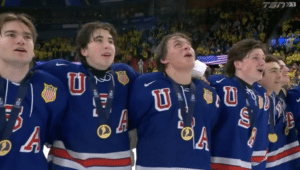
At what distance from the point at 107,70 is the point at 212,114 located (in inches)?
32.1

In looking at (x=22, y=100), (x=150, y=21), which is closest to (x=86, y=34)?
(x=22, y=100)

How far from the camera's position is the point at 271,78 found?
2912mm

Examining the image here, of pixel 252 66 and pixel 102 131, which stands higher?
pixel 252 66

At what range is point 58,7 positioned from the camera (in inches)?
810

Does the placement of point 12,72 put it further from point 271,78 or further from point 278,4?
point 278,4

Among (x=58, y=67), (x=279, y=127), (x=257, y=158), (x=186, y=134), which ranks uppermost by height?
(x=58, y=67)

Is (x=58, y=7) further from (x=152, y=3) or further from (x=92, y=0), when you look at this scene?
(x=152, y=3)

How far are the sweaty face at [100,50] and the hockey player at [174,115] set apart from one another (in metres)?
0.26

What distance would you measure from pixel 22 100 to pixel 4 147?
274 millimetres

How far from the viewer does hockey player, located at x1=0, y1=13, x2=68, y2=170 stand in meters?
1.79

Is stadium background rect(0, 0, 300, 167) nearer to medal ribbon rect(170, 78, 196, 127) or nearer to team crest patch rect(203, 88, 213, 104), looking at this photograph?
Result: team crest patch rect(203, 88, 213, 104)

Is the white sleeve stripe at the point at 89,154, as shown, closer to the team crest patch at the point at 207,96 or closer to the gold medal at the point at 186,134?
the gold medal at the point at 186,134

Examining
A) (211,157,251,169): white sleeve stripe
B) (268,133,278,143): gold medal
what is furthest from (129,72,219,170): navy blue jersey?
(268,133,278,143): gold medal

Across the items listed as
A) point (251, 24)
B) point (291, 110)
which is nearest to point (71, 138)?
point (291, 110)
